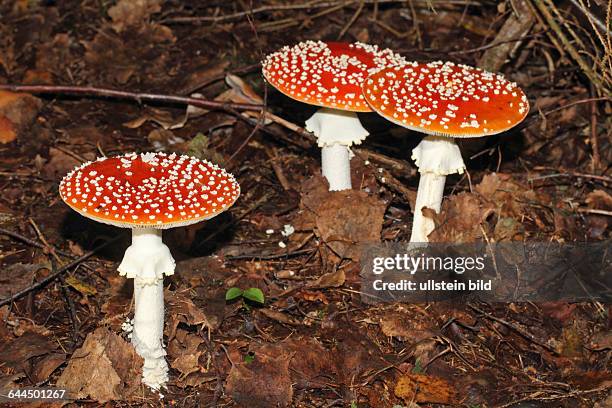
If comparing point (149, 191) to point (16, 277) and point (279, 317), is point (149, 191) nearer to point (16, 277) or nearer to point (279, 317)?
point (279, 317)

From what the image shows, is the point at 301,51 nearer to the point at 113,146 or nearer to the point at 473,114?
the point at 473,114

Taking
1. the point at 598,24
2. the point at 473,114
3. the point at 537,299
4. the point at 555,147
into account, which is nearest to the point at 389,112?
the point at 473,114

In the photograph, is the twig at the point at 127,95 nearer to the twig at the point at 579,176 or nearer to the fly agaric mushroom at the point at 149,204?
the fly agaric mushroom at the point at 149,204

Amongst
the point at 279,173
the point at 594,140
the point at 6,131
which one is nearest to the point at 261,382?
the point at 279,173

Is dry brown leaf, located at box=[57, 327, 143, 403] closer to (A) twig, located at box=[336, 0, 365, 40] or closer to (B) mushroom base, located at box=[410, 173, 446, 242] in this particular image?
(B) mushroom base, located at box=[410, 173, 446, 242]

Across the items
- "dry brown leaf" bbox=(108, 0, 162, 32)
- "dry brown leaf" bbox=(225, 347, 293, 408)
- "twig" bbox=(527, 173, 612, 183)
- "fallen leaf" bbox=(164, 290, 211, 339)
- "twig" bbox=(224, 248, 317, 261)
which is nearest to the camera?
"dry brown leaf" bbox=(225, 347, 293, 408)

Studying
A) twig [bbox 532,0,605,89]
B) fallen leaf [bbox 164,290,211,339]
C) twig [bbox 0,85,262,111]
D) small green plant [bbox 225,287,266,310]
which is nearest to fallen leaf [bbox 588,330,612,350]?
twig [bbox 532,0,605,89]
